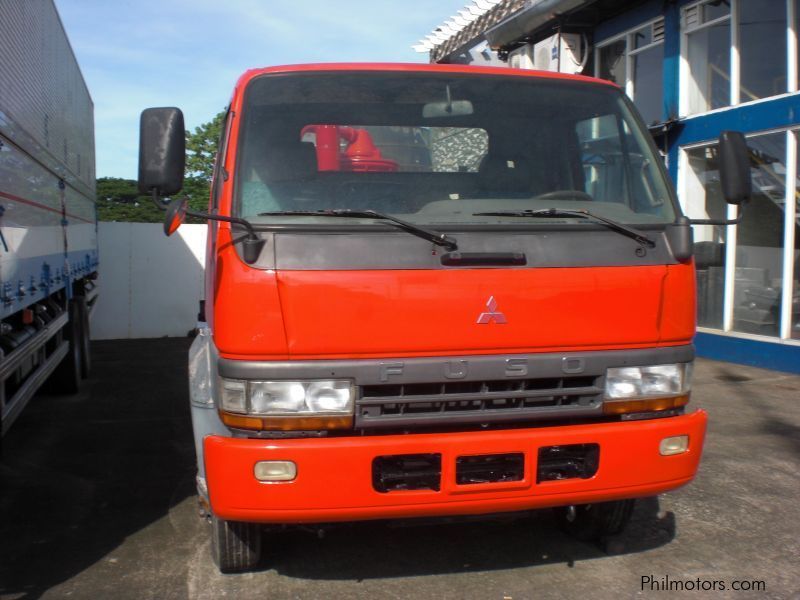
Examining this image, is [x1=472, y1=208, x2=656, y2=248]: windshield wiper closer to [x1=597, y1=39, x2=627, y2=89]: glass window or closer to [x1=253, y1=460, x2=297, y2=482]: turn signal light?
[x1=253, y1=460, x2=297, y2=482]: turn signal light

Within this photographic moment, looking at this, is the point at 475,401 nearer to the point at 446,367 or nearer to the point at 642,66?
the point at 446,367

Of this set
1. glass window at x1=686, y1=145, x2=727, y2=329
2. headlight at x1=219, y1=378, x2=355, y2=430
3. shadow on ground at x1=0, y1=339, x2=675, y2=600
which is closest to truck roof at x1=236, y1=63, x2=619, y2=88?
headlight at x1=219, y1=378, x2=355, y2=430

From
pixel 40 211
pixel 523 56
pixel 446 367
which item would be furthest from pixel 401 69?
pixel 523 56

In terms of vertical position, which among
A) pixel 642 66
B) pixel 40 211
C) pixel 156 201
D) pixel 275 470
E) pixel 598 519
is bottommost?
pixel 598 519

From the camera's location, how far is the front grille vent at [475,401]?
10.6 ft

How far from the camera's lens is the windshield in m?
3.61

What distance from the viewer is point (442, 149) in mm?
3988

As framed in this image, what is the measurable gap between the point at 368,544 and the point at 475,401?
52.0 inches

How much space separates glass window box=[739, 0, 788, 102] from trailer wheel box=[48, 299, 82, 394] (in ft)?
28.0

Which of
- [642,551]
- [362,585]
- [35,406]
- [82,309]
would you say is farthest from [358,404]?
[82,309]

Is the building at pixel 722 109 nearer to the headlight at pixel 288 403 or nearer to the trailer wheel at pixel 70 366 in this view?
the trailer wheel at pixel 70 366

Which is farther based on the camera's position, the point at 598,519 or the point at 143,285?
the point at 143,285

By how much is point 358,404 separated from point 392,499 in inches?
15.8

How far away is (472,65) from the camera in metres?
4.38
